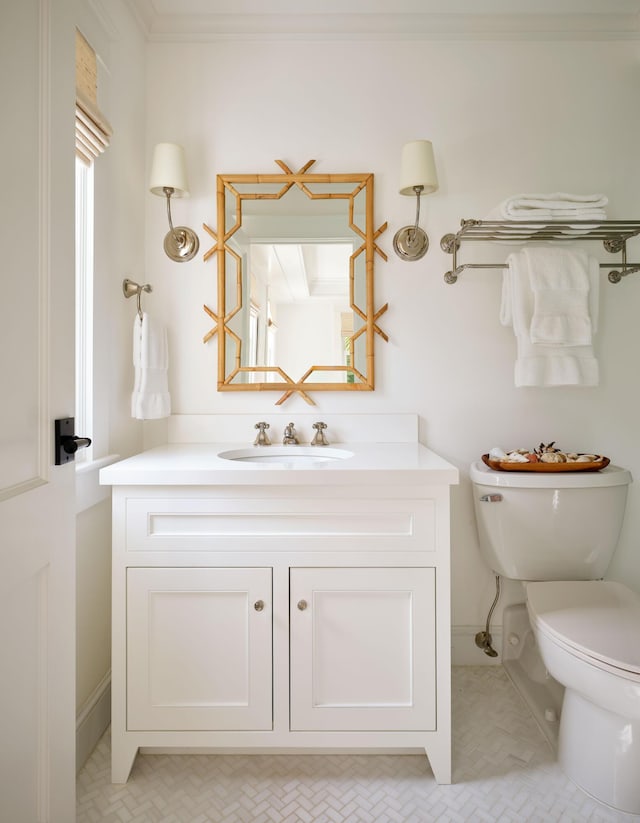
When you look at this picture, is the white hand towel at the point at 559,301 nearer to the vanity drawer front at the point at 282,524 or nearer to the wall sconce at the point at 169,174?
the vanity drawer front at the point at 282,524

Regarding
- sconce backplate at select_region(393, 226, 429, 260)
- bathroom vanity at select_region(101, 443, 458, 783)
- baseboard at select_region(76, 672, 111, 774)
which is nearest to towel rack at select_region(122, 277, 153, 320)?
bathroom vanity at select_region(101, 443, 458, 783)

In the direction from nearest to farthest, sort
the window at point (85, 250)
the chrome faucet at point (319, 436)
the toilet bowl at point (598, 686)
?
the toilet bowl at point (598, 686) < the window at point (85, 250) < the chrome faucet at point (319, 436)

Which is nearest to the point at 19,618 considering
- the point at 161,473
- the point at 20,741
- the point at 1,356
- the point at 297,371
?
the point at 20,741

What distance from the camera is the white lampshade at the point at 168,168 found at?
1.73 metres

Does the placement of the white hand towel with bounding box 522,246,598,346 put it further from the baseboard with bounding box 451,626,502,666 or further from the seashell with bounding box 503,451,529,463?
the baseboard with bounding box 451,626,502,666

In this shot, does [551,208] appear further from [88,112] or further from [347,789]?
[347,789]

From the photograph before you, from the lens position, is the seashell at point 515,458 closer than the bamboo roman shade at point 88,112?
No

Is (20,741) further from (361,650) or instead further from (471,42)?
(471,42)

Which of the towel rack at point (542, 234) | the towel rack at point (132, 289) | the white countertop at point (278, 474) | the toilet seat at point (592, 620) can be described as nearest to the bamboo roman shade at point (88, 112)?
the towel rack at point (132, 289)

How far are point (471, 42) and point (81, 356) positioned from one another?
5.73 ft

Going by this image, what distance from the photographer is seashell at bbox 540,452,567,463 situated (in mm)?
1632

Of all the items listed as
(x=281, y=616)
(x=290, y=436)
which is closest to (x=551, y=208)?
(x=290, y=436)

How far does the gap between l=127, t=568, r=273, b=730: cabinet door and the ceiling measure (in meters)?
1.84

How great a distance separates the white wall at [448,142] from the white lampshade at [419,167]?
0.42ft
